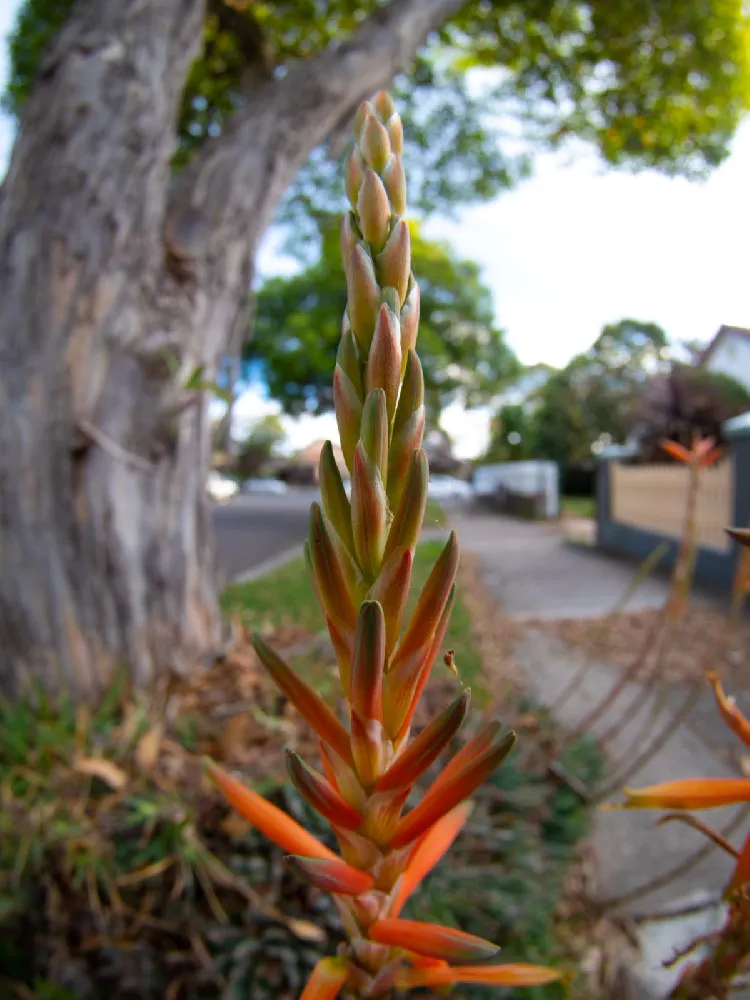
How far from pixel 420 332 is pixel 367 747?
97 cm

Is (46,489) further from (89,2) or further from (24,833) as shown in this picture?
(89,2)

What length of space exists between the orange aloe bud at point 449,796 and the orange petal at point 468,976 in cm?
6

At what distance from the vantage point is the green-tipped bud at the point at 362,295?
0.82 ft

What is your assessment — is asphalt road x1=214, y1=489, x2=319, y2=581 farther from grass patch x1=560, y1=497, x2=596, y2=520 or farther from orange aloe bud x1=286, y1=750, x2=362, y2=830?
grass patch x1=560, y1=497, x2=596, y2=520

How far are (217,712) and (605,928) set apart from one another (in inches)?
48.1

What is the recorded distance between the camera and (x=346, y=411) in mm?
252

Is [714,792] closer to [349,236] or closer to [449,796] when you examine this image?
[449,796]

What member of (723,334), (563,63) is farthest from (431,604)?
(563,63)

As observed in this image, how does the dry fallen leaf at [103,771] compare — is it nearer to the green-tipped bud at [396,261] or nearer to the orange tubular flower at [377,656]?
the orange tubular flower at [377,656]

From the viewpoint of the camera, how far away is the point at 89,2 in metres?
2.58

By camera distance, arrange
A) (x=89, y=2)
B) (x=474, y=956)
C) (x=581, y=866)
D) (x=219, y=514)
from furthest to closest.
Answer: (x=219, y=514) < (x=89, y=2) < (x=581, y=866) < (x=474, y=956)

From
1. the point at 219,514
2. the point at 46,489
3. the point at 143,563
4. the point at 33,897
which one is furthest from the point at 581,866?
the point at 219,514

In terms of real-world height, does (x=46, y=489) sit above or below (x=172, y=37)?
below

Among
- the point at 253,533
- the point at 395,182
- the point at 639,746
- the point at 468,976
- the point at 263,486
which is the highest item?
the point at 395,182
